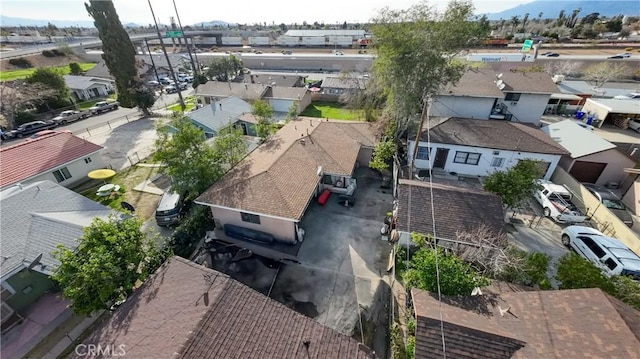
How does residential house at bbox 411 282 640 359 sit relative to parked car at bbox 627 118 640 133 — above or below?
above

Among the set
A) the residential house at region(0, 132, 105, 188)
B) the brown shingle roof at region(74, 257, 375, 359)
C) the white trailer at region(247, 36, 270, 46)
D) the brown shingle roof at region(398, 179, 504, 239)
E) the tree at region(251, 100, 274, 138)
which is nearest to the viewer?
the brown shingle roof at region(74, 257, 375, 359)

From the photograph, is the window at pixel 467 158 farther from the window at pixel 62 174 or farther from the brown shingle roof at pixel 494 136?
the window at pixel 62 174

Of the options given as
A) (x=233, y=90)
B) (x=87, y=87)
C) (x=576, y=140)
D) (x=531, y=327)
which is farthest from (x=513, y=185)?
(x=87, y=87)

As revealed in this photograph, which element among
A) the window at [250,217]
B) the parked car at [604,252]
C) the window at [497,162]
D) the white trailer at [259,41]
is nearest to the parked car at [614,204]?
the parked car at [604,252]

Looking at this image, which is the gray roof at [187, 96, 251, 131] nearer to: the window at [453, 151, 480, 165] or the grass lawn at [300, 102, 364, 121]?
the grass lawn at [300, 102, 364, 121]

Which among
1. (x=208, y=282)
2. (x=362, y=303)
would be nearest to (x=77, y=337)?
(x=208, y=282)

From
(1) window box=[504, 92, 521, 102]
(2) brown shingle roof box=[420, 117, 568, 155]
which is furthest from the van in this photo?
(1) window box=[504, 92, 521, 102]
